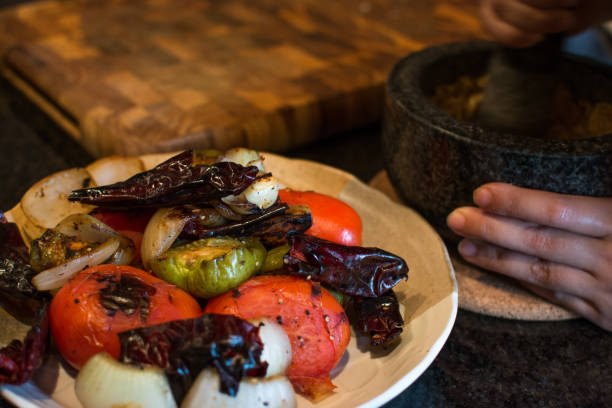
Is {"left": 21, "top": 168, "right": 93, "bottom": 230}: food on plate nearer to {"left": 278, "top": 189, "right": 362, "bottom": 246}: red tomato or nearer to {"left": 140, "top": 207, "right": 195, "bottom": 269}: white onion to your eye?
{"left": 140, "top": 207, "right": 195, "bottom": 269}: white onion

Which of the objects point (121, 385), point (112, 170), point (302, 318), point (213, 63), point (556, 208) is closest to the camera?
point (121, 385)

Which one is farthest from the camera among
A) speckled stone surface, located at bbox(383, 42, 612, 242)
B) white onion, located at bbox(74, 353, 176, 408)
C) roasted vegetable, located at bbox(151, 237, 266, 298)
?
speckled stone surface, located at bbox(383, 42, 612, 242)

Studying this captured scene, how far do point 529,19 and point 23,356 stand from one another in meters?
0.98

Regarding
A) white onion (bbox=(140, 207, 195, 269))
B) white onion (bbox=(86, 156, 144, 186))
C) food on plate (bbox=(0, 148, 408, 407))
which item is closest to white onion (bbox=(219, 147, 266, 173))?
food on plate (bbox=(0, 148, 408, 407))

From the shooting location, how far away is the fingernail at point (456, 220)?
896 mm

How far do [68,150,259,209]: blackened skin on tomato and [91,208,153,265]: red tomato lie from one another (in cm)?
4

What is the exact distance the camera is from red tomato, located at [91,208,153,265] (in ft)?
2.69

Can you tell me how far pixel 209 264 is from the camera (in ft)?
2.27

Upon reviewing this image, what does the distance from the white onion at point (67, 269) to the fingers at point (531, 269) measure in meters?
0.59

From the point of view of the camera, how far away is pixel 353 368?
73cm

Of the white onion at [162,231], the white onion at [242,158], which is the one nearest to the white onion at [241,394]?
the white onion at [162,231]

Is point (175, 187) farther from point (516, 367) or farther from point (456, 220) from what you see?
point (516, 367)

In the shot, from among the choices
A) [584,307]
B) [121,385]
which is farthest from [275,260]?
[584,307]

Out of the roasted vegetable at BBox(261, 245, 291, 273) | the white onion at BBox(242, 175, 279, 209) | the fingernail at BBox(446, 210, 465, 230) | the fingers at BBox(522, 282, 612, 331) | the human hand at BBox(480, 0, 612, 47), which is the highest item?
the human hand at BBox(480, 0, 612, 47)
